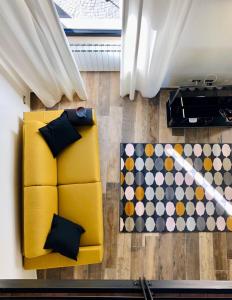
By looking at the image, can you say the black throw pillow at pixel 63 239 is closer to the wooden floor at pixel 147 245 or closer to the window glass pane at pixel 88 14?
the wooden floor at pixel 147 245

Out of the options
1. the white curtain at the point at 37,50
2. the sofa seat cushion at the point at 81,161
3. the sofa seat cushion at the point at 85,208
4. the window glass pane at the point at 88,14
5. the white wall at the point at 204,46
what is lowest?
the sofa seat cushion at the point at 85,208

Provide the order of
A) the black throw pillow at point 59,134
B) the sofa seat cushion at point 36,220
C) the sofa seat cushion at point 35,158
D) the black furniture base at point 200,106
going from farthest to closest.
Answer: the black furniture base at point 200,106
the black throw pillow at point 59,134
the sofa seat cushion at point 35,158
the sofa seat cushion at point 36,220

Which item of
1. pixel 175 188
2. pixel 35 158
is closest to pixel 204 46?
pixel 175 188

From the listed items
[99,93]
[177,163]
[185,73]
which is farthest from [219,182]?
[99,93]

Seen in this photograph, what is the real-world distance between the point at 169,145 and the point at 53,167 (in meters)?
1.19

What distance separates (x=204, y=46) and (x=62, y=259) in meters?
2.05

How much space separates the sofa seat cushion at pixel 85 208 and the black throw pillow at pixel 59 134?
0.34m

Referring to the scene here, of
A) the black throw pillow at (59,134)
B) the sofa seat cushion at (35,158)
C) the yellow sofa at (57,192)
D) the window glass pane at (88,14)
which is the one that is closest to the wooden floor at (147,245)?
the yellow sofa at (57,192)

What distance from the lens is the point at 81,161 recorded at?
2.61 m

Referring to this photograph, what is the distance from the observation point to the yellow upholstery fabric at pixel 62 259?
242 cm

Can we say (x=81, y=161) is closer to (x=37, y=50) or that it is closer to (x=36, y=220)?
(x=36, y=220)

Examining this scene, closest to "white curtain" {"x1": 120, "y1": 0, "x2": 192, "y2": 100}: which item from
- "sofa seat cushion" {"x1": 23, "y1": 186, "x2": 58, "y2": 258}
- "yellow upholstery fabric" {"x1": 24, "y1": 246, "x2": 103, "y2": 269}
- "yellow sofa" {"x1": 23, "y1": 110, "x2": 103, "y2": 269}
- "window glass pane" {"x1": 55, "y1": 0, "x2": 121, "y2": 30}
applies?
"window glass pane" {"x1": 55, "y1": 0, "x2": 121, "y2": 30}

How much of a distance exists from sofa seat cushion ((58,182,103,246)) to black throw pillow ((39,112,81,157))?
340 millimetres

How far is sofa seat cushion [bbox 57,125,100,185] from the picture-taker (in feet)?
8.49
